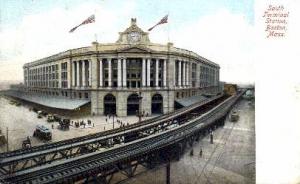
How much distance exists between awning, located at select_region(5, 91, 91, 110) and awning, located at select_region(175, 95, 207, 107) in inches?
74.9

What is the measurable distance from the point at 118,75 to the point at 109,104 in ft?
1.97

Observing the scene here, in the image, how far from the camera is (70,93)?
237 inches

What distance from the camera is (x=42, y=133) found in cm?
560

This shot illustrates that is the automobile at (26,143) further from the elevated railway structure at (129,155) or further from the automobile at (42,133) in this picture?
the elevated railway structure at (129,155)

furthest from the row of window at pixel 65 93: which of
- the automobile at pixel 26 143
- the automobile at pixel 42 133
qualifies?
the automobile at pixel 26 143

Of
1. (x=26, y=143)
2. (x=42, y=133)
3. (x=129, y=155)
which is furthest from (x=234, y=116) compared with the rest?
(x=26, y=143)

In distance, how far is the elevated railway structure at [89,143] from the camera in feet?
16.8

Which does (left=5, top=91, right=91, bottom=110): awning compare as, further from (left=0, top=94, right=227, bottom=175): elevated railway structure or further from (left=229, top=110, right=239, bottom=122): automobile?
(left=229, top=110, right=239, bottom=122): automobile

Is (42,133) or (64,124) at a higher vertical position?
(64,124)

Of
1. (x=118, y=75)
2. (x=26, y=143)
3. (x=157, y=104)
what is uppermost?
(x=118, y=75)

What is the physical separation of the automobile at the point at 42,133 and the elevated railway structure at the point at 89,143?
0.22 meters

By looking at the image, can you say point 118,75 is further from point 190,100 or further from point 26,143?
point 26,143

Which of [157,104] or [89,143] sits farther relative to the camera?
[157,104]

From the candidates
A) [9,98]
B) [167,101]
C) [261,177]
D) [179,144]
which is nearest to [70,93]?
[9,98]
